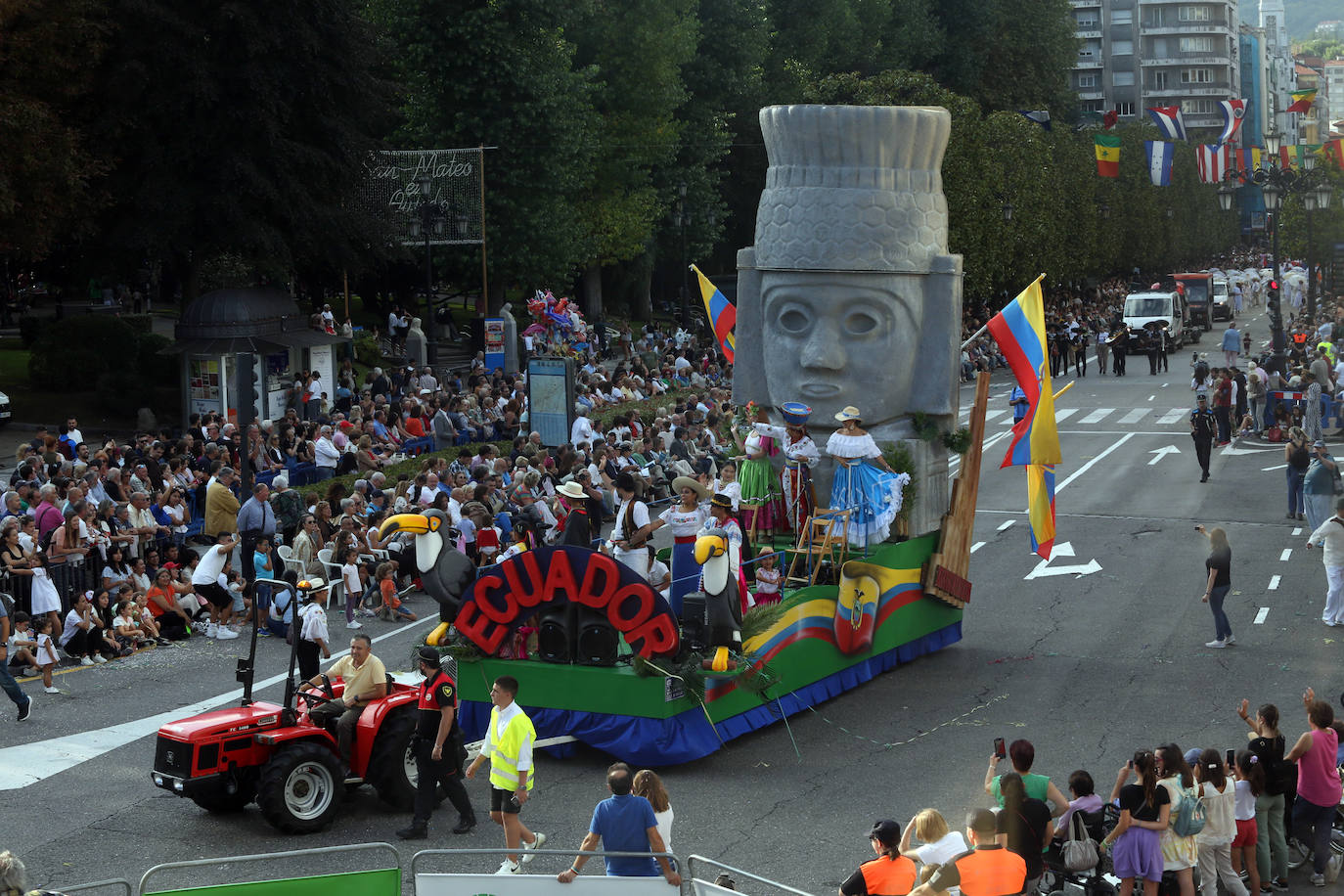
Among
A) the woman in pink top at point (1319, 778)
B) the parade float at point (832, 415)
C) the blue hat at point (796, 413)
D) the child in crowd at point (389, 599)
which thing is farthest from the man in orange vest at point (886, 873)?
the child in crowd at point (389, 599)

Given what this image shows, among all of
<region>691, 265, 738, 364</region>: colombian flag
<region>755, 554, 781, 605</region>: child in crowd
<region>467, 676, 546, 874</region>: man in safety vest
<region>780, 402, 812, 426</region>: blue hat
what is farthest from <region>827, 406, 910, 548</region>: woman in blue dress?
<region>467, 676, 546, 874</region>: man in safety vest

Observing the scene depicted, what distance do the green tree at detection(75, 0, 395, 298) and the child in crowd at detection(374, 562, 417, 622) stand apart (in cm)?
1520

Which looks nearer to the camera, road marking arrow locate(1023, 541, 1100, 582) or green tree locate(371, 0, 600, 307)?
road marking arrow locate(1023, 541, 1100, 582)

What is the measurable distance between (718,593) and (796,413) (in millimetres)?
3787

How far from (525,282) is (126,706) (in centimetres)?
2955

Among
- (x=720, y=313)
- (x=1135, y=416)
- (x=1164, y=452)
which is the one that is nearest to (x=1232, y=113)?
(x=1135, y=416)

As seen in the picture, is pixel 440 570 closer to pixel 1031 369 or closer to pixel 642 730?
pixel 642 730

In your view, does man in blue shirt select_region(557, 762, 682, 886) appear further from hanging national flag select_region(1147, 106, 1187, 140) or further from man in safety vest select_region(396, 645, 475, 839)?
hanging national flag select_region(1147, 106, 1187, 140)

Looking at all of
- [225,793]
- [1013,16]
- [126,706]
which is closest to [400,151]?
[126,706]

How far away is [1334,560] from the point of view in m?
19.3

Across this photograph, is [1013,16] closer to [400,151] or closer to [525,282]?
[525,282]

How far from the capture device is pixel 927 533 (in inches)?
734

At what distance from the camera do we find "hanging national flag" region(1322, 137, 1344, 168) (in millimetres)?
59344

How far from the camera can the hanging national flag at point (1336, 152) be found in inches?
2336
